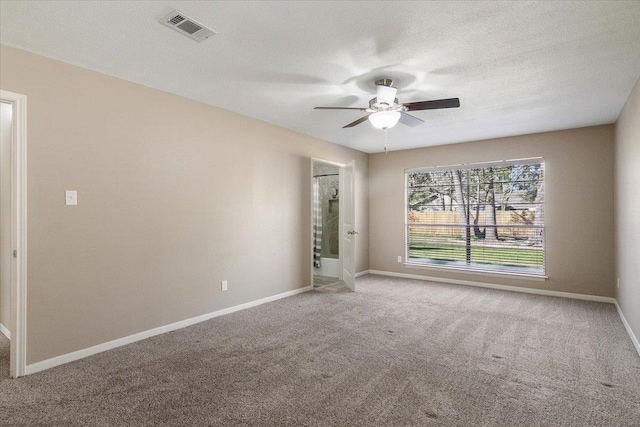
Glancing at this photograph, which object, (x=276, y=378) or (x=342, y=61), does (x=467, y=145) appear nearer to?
(x=342, y=61)

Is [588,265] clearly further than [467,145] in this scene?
No

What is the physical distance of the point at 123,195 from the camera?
10.6ft

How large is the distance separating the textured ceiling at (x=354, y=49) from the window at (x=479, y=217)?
1.66 meters

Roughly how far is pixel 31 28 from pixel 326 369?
3.26m

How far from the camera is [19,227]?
2.62m

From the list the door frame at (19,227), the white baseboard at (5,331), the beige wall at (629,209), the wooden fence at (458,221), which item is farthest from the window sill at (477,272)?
the white baseboard at (5,331)

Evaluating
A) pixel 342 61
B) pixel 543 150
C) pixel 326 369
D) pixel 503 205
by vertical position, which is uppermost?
pixel 342 61

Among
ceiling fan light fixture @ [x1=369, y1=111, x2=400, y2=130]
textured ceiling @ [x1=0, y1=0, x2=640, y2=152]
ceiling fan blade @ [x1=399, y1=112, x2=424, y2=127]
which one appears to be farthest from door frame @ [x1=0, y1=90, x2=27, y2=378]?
ceiling fan blade @ [x1=399, y1=112, x2=424, y2=127]

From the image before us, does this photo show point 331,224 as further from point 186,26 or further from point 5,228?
Answer: point 186,26

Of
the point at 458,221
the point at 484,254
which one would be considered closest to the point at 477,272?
the point at 484,254

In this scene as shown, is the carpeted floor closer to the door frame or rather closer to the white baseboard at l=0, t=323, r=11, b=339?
the door frame

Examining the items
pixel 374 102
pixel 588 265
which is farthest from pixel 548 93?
pixel 588 265

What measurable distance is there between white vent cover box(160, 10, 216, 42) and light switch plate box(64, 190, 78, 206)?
1648 mm

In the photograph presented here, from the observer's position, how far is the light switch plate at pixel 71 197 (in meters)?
2.87
